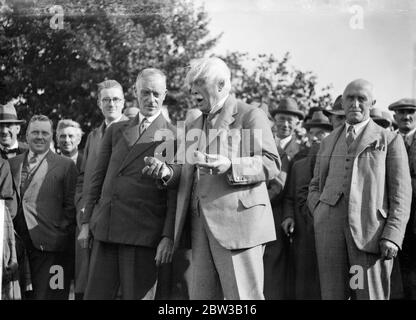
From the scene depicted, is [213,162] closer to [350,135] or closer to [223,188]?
[223,188]

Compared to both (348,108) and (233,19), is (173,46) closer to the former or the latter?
(233,19)

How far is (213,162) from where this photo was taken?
468cm

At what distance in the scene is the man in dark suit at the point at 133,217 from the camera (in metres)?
5.41

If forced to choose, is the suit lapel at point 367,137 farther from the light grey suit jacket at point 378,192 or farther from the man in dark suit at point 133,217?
the man in dark suit at point 133,217

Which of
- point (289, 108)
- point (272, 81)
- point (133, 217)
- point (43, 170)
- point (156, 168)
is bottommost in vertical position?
point (133, 217)

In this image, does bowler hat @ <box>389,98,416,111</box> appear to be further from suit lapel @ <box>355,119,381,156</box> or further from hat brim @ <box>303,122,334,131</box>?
suit lapel @ <box>355,119,381,156</box>

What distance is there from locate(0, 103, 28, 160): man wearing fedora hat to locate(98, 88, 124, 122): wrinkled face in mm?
851

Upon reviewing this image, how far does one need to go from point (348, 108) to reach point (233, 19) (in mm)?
1012

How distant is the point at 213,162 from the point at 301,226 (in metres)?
1.56

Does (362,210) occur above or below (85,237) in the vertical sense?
above

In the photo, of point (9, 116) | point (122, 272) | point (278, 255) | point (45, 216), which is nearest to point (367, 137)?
point (278, 255)

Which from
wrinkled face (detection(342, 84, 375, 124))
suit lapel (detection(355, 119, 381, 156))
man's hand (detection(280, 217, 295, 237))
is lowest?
man's hand (detection(280, 217, 295, 237))

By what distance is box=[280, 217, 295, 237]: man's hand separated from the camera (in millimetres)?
5953

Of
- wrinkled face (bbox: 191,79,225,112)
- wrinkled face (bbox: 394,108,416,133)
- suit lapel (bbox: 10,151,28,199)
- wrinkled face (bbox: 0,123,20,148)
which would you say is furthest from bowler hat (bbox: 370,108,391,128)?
wrinkled face (bbox: 0,123,20,148)
